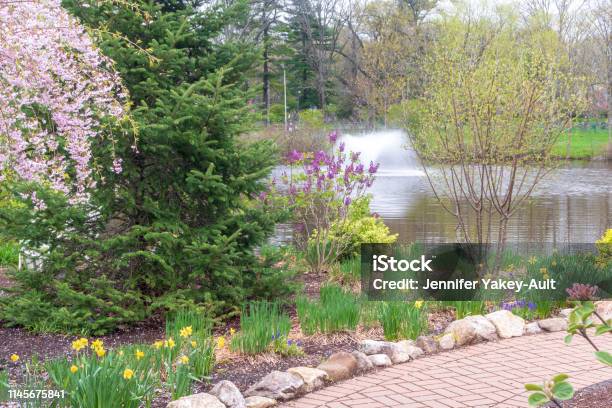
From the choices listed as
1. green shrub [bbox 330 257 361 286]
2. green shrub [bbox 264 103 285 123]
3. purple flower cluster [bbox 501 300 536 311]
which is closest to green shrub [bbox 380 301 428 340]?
purple flower cluster [bbox 501 300 536 311]

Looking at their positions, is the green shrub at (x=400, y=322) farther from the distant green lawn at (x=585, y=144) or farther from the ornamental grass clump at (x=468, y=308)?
the distant green lawn at (x=585, y=144)

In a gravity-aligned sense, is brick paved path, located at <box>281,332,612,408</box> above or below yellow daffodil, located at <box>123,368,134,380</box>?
below

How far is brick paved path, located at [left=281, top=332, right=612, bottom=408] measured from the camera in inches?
144

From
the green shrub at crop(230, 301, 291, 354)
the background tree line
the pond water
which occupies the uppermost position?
the background tree line

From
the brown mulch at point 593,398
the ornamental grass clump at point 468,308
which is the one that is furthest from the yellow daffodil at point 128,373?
the ornamental grass clump at point 468,308

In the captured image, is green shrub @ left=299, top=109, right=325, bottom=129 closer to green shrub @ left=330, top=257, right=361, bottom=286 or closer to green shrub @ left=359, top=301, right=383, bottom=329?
green shrub @ left=330, top=257, right=361, bottom=286

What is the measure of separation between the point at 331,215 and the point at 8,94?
476 centimetres

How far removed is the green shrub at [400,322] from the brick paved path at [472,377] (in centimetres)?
30

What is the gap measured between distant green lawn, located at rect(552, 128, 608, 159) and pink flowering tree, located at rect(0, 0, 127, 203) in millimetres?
21825

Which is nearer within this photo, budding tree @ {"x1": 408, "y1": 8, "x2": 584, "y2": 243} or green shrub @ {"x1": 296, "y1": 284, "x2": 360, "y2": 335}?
green shrub @ {"x1": 296, "y1": 284, "x2": 360, "y2": 335}

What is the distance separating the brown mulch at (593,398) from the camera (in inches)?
137

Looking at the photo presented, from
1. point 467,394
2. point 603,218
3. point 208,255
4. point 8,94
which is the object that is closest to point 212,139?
point 208,255

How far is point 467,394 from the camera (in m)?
3.79

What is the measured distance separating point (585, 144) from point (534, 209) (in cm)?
1968
